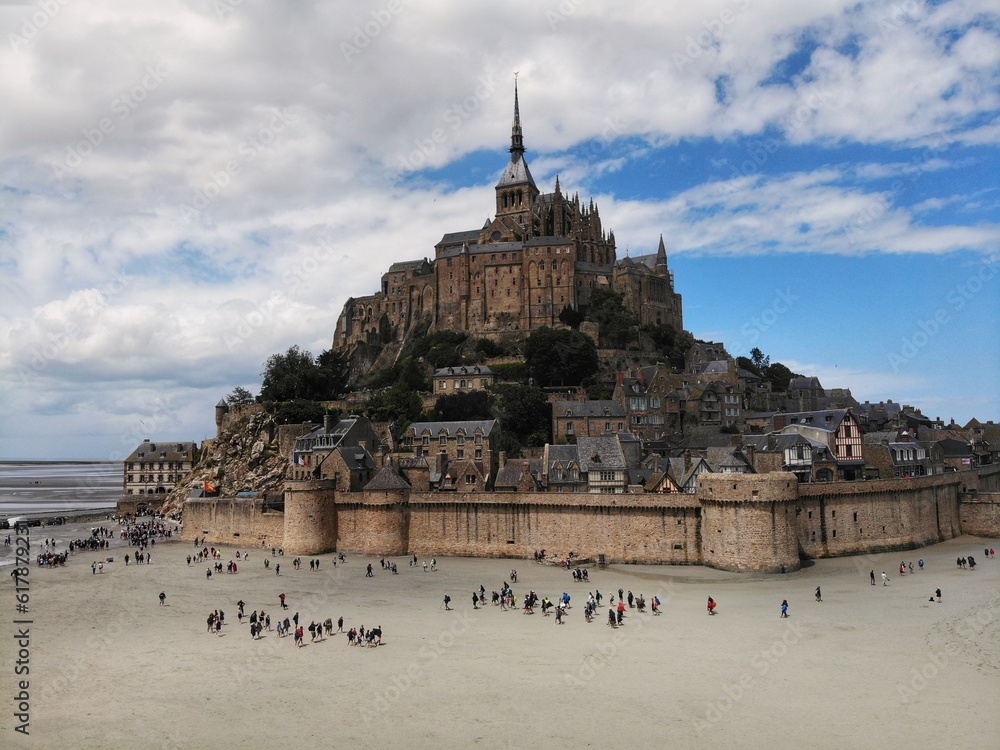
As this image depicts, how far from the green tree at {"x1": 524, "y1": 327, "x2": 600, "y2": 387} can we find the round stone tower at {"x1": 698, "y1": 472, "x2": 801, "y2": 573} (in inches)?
1629

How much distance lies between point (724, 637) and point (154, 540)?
44537 mm

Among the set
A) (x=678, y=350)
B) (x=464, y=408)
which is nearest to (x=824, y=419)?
(x=464, y=408)

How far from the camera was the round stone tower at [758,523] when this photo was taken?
39.2 meters

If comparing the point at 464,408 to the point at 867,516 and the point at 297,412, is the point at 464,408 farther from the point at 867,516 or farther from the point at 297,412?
the point at 867,516

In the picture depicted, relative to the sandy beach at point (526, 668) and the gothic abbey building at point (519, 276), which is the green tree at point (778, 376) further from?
the sandy beach at point (526, 668)

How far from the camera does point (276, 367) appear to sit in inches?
3169

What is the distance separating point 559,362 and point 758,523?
43.2 m

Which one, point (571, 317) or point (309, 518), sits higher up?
point (571, 317)

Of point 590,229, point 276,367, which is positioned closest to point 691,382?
point 590,229

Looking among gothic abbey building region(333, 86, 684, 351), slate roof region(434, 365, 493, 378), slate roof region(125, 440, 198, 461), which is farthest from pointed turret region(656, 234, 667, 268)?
slate roof region(125, 440, 198, 461)

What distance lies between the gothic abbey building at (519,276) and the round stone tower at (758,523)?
55570 mm

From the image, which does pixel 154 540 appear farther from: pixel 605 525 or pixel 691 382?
pixel 691 382

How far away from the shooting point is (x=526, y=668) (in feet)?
82.2

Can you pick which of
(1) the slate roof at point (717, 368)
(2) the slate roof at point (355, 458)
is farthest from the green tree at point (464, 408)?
(1) the slate roof at point (717, 368)
